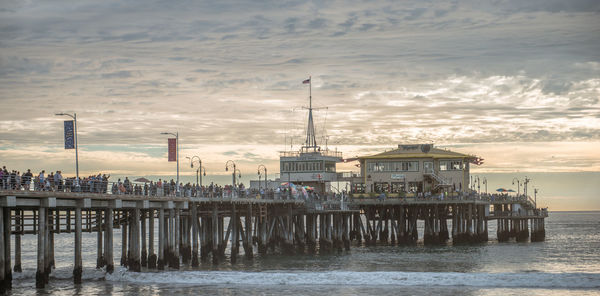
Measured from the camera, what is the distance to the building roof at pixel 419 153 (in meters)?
80.9

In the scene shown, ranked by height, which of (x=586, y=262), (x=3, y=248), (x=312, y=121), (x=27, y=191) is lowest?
(x=586, y=262)

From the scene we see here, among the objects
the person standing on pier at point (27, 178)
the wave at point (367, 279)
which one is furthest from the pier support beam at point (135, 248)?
the person standing on pier at point (27, 178)

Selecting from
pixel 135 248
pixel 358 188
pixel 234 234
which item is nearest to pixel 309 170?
pixel 358 188

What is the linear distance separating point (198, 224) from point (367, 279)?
18090 millimetres

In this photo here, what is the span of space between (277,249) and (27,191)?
33879 millimetres

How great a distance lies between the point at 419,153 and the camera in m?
81.8

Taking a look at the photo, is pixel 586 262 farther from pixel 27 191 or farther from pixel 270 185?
pixel 27 191

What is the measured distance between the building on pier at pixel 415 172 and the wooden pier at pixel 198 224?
2381mm

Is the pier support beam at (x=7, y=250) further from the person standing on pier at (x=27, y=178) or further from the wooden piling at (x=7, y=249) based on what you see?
the person standing on pier at (x=27, y=178)

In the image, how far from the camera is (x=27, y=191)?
34.3 metres

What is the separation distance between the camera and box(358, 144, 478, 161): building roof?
80.9 m

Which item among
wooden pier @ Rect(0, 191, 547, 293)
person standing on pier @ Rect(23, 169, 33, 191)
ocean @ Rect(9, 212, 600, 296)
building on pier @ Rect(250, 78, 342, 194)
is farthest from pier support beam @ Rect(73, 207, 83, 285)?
building on pier @ Rect(250, 78, 342, 194)

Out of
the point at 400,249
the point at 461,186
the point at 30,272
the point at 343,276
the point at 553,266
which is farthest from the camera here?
the point at 461,186

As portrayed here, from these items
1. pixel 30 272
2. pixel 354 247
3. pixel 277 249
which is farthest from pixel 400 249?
pixel 30 272
